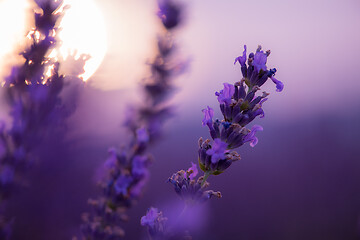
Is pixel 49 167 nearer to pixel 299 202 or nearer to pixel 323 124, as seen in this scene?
pixel 299 202

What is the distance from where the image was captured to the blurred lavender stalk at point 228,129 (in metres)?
1.31

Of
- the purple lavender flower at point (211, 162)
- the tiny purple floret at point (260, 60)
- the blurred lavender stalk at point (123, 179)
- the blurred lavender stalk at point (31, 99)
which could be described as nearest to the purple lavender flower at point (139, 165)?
the blurred lavender stalk at point (123, 179)

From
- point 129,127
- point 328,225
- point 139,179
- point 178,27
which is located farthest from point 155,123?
point 328,225

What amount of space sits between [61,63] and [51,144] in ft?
2.99

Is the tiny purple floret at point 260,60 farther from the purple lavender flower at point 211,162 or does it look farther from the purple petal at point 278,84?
the purple lavender flower at point 211,162

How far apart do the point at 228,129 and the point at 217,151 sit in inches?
3.7

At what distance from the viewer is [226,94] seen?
1335 millimetres

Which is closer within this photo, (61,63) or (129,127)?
(61,63)

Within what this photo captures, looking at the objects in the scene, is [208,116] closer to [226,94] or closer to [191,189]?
[226,94]

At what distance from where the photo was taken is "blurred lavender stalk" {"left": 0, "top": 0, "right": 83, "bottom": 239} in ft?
5.65

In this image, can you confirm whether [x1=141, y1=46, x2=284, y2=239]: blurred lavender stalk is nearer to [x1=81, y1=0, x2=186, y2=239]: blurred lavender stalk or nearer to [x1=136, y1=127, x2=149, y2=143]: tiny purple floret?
[x1=81, y1=0, x2=186, y2=239]: blurred lavender stalk

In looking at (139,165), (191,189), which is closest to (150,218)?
(191,189)

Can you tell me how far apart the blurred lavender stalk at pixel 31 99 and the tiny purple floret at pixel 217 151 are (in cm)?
94

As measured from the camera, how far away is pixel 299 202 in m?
7.45
